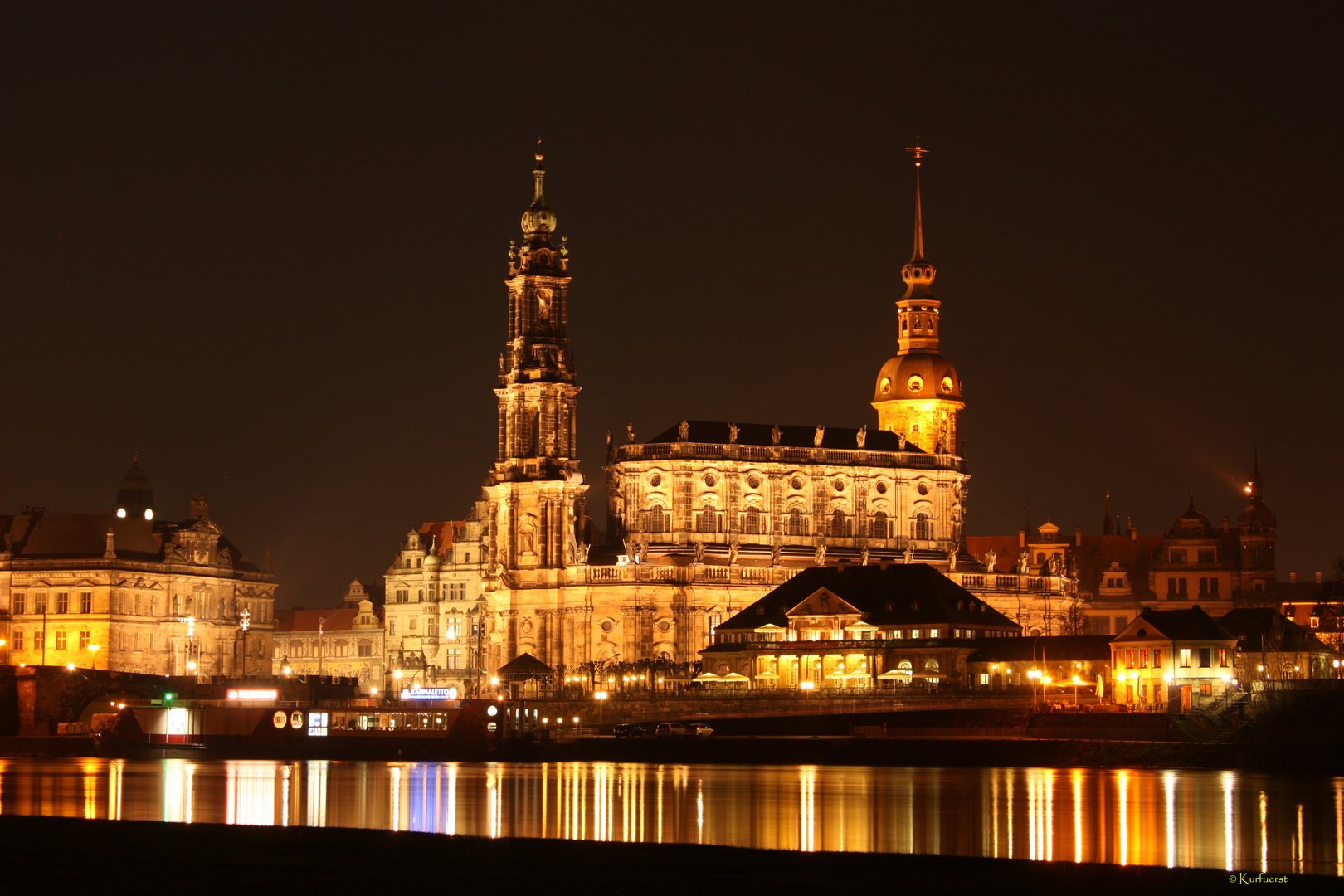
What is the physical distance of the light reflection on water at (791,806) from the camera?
37312 mm

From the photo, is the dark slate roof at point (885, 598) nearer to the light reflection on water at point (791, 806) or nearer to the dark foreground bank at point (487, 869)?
the light reflection on water at point (791, 806)

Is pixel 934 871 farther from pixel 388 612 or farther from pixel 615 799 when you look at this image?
pixel 388 612

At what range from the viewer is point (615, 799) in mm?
49375

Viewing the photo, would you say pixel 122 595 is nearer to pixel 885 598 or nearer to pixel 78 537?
pixel 78 537

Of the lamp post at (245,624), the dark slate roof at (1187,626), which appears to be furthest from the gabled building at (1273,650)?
the lamp post at (245,624)

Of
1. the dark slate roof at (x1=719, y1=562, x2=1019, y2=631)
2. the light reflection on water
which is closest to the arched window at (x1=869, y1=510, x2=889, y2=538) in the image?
the dark slate roof at (x1=719, y1=562, x2=1019, y2=631)

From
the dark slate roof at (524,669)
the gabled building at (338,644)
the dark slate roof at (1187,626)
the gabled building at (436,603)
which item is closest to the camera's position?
the dark slate roof at (1187,626)

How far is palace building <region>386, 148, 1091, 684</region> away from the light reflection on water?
41498 mm

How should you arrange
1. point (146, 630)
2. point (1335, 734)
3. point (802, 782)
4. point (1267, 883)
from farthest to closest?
1. point (146, 630)
2. point (1335, 734)
3. point (802, 782)
4. point (1267, 883)

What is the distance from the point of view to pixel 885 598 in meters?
98.1

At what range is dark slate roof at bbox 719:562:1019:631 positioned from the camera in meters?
96.0

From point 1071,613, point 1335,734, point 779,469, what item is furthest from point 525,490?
point 1335,734

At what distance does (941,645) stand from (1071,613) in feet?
86.0

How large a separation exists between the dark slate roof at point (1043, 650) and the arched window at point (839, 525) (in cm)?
2492
